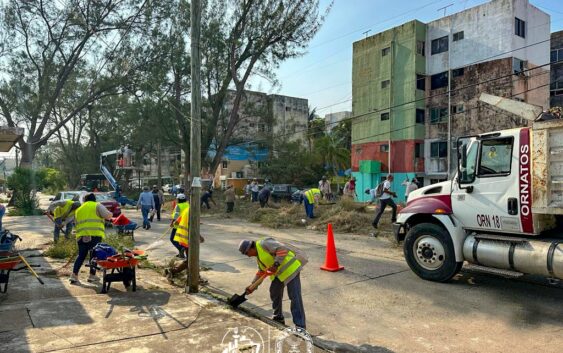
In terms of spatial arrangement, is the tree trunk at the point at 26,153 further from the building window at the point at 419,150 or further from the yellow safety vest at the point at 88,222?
the building window at the point at 419,150

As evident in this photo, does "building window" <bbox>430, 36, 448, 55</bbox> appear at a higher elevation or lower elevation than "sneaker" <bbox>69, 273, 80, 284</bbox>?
higher

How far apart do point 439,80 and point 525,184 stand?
29.3m

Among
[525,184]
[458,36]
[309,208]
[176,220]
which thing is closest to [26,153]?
[309,208]

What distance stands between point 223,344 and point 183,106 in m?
24.9

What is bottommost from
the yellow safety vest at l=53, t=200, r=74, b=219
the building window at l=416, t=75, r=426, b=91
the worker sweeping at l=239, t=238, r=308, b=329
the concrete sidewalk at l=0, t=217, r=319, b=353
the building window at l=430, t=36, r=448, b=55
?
the concrete sidewalk at l=0, t=217, r=319, b=353

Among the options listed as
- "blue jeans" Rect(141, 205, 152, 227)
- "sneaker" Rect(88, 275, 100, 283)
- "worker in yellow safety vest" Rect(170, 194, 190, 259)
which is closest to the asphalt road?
"worker in yellow safety vest" Rect(170, 194, 190, 259)

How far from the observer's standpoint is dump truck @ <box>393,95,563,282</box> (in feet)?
20.0

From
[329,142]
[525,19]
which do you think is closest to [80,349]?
[525,19]

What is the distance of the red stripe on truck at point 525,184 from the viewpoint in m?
6.29

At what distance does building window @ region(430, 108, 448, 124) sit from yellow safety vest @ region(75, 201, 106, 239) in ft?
96.0

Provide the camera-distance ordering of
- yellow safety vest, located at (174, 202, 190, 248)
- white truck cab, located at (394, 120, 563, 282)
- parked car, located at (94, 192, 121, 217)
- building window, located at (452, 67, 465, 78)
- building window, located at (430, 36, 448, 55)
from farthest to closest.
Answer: building window, located at (430, 36, 448, 55) < building window, located at (452, 67, 465, 78) < parked car, located at (94, 192, 121, 217) < yellow safety vest, located at (174, 202, 190, 248) < white truck cab, located at (394, 120, 563, 282)

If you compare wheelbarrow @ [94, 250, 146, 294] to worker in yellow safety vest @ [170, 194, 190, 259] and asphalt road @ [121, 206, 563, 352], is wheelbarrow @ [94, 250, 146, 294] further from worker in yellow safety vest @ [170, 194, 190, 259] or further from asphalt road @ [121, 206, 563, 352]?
worker in yellow safety vest @ [170, 194, 190, 259]

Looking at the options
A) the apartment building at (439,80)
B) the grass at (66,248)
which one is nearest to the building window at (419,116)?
the apartment building at (439,80)

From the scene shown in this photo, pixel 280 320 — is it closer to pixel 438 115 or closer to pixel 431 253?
pixel 431 253
